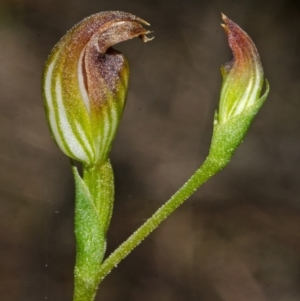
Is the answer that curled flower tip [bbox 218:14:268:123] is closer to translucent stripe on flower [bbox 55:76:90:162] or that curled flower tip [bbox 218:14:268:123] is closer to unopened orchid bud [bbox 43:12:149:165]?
unopened orchid bud [bbox 43:12:149:165]

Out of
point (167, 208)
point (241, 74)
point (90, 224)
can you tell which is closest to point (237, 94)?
point (241, 74)

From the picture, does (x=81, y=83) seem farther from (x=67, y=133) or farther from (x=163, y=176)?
(x=163, y=176)

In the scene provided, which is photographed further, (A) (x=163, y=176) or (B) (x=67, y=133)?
(A) (x=163, y=176)

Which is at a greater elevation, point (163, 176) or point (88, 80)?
point (88, 80)

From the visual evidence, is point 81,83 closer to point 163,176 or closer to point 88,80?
point 88,80

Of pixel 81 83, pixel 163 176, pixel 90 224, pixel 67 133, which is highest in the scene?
pixel 81 83

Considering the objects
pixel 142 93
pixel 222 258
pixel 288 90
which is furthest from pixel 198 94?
pixel 222 258

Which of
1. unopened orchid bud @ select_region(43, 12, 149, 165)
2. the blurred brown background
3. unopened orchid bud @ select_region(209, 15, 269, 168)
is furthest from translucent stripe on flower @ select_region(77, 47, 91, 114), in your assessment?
the blurred brown background

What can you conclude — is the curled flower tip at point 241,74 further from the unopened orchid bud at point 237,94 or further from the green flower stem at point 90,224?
the green flower stem at point 90,224
